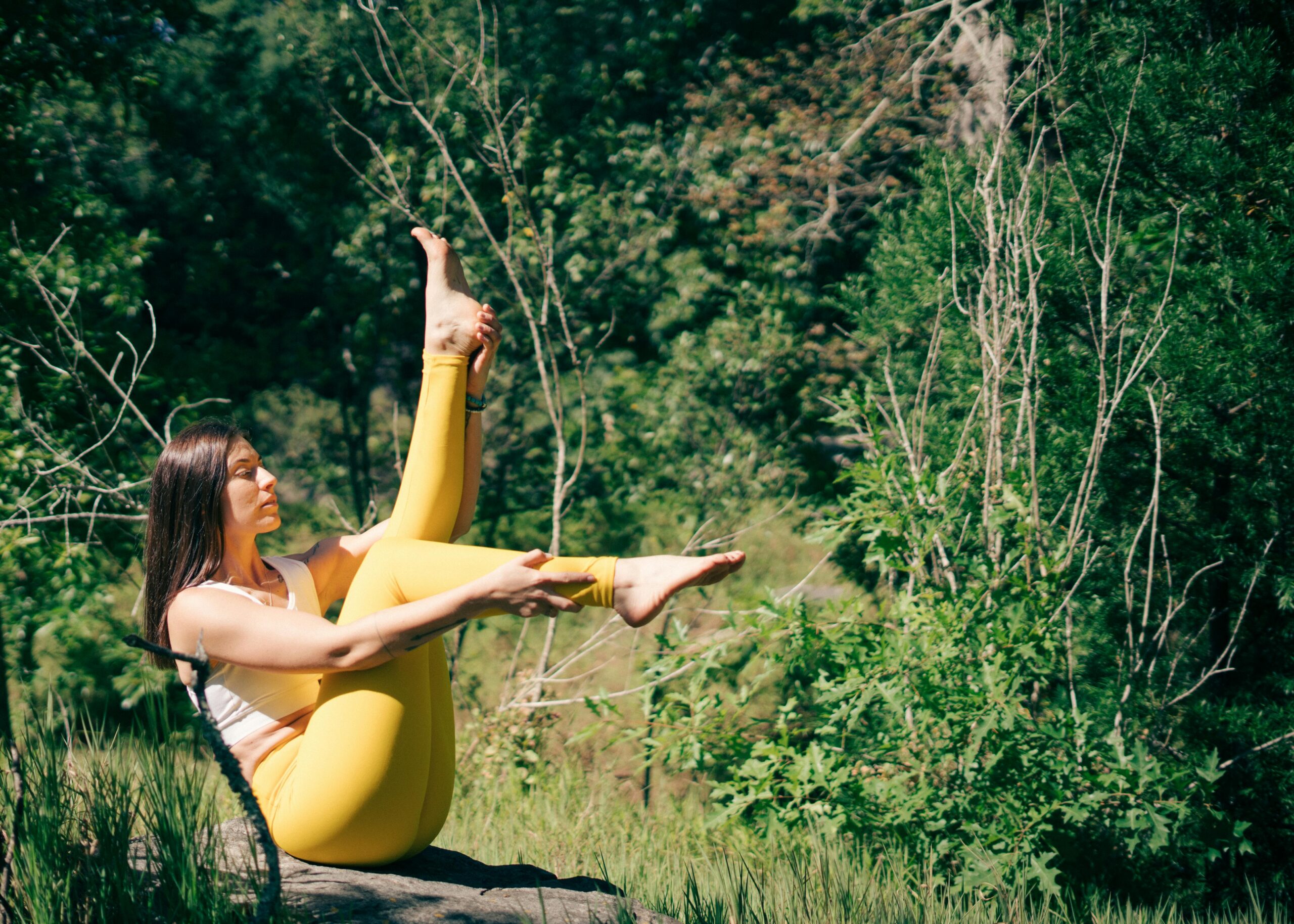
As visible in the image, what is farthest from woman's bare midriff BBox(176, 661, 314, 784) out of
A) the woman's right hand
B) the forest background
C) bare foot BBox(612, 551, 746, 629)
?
bare foot BBox(612, 551, 746, 629)

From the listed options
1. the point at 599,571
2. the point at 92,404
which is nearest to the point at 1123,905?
the point at 599,571

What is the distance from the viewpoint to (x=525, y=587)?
181 centimetres

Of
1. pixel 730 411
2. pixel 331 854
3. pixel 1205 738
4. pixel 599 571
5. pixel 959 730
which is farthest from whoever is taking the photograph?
pixel 730 411

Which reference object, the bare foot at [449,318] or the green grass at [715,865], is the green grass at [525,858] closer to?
the green grass at [715,865]

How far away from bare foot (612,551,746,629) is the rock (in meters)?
0.54

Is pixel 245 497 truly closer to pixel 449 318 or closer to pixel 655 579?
pixel 449 318

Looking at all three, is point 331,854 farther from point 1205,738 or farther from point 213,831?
point 1205,738

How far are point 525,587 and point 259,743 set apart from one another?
0.82m

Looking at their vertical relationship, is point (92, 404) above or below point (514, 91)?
below

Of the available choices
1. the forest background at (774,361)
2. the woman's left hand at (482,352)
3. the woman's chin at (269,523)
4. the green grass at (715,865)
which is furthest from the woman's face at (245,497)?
the green grass at (715,865)

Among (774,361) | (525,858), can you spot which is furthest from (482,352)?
(774,361)

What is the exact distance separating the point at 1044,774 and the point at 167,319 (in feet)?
20.0

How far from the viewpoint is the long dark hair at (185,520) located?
2.15m

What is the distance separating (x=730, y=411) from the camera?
6281 millimetres
